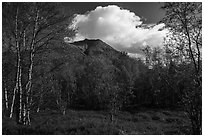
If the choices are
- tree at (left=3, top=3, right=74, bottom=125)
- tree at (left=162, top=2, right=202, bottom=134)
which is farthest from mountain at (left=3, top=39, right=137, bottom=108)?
tree at (left=162, top=2, right=202, bottom=134)

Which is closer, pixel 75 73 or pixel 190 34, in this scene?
pixel 190 34

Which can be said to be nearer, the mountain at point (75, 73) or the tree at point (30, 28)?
the tree at point (30, 28)

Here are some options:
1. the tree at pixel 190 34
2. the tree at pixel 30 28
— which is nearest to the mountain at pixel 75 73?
the tree at pixel 30 28

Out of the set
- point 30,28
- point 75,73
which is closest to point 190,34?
point 30,28

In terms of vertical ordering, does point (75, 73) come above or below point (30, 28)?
above

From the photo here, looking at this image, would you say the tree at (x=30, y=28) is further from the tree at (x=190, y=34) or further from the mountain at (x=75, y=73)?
the tree at (x=190, y=34)

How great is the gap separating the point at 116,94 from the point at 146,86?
1127 inches

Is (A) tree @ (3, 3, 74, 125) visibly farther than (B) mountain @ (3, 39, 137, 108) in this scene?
No

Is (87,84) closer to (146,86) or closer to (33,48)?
(146,86)

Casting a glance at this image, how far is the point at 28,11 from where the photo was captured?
12352 mm

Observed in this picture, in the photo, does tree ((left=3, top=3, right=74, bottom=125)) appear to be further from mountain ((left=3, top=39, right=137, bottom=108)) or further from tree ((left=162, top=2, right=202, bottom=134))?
tree ((left=162, top=2, right=202, bottom=134))

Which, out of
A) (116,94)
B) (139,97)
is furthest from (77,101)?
(116,94)

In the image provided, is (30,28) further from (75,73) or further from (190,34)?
(75,73)

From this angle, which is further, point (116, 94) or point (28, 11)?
point (116, 94)
